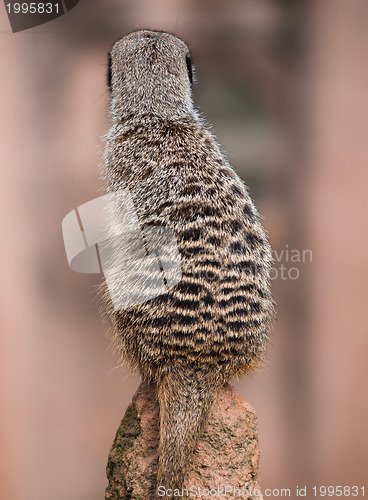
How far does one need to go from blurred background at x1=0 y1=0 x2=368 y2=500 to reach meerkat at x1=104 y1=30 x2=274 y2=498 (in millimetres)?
165

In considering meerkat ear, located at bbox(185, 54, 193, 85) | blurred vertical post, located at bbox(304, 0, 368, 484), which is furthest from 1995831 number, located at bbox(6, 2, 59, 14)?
blurred vertical post, located at bbox(304, 0, 368, 484)

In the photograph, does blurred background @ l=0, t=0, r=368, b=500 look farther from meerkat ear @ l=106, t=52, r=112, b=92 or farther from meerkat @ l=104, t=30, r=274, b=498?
meerkat @ l=104, t=30, r=274, b=498

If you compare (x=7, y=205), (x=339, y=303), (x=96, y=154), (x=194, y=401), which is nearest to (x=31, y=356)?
(x=7, y=205)

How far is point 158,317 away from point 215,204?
0.25m

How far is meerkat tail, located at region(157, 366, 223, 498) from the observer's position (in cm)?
109

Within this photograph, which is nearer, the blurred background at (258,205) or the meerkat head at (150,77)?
the meerkat head at (150,77)

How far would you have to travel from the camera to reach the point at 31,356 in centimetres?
179

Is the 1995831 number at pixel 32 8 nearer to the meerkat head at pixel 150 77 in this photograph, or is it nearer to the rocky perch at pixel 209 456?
the meerkat head at pixel 150 77

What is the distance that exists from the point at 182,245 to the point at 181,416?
327 mm

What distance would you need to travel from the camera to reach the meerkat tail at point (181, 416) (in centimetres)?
109

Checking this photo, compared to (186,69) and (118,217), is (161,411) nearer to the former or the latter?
(118,217)

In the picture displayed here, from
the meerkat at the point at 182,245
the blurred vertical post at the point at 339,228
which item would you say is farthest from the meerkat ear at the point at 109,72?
the blurred vertical post at the point at 339,228

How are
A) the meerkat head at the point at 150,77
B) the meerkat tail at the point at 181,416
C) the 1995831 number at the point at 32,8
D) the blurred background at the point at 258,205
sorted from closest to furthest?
the meerkat tail at the point at 181,416, the meerkat head at the point at 150,77, the 1995831 number at the point at 32,8, the blurred background at the point at 258,205

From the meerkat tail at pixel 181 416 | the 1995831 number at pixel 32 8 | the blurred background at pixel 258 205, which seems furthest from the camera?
the blurred background at pixel 258 205
